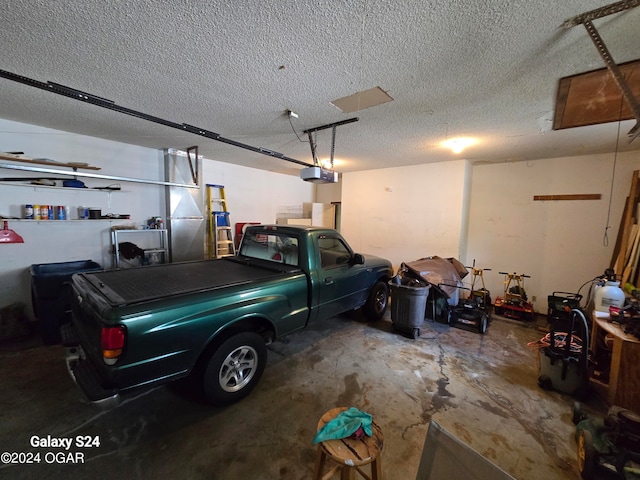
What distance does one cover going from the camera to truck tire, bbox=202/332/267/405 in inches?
79.8

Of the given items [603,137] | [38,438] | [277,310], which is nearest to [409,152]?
[603,137]

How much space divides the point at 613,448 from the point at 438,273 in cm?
258

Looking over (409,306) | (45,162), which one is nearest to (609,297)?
(409,306)

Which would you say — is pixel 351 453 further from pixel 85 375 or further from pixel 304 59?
pixel 304 59

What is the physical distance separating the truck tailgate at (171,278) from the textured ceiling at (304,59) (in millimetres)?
1762

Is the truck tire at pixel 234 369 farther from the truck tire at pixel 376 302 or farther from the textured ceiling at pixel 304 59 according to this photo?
the textured ceiling at pixel 304 59

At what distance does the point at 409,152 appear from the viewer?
4.46m

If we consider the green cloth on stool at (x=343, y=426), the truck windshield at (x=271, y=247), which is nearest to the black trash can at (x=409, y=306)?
the truck windshield at (x=271, y=247)

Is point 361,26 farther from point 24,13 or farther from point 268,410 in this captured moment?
point 268,410

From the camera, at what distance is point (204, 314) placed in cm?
190

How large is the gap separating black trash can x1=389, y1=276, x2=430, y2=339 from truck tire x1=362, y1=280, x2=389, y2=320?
0.42 meters

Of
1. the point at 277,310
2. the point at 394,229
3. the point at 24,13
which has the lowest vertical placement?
the point at 277,310

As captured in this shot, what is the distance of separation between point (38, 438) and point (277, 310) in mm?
1901

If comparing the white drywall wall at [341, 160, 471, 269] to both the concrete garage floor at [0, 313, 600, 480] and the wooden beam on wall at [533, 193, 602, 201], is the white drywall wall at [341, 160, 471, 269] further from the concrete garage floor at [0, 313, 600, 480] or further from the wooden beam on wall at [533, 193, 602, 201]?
the concrete garage floor at [0, 313, 600, 480]
